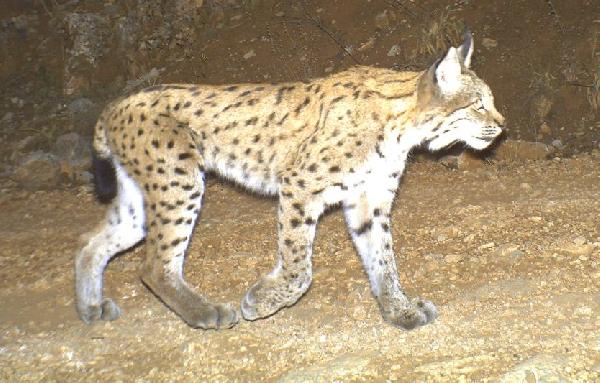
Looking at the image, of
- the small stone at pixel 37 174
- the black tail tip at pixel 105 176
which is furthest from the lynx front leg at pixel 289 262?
the small stone at pixel 37 174

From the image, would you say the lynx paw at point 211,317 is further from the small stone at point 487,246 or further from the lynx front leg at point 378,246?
the small stone at point 487,246

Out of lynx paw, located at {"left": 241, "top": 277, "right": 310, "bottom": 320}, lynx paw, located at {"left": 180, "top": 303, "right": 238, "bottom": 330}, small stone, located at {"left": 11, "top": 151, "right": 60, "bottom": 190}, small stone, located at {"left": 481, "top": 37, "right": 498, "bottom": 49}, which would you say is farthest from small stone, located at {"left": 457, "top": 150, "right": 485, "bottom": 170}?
small stone, located at {"left": 11, "top": 151, "right": 60, "bottom": 190}

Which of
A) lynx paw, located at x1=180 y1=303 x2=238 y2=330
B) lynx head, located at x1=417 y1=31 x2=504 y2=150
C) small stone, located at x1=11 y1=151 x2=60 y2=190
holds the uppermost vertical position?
lynx head, located at x1=417 y1=31 x2=504 y2=150

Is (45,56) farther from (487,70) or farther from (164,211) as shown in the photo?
(164,211)

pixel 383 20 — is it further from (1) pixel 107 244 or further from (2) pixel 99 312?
(2) pixel 99 312

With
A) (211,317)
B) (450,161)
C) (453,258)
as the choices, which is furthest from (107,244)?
(450,161)

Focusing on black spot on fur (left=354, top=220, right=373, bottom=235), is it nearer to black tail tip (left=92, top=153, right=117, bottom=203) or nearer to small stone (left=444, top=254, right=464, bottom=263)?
small stone (left=444, top=254, right=464, bottom=263)
